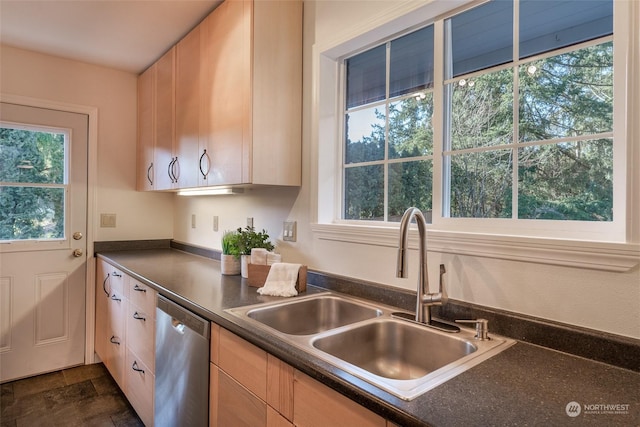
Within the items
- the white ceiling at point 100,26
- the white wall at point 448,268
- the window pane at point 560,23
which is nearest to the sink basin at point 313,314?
the white wall at point 448,268

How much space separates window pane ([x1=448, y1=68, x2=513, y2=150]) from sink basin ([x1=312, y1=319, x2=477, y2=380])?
71cm

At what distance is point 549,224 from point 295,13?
152 cm

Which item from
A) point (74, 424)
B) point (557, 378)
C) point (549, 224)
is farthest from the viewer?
point (74, 424)

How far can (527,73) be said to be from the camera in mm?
1232

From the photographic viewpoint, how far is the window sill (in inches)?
36.9

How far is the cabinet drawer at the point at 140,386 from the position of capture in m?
1.84

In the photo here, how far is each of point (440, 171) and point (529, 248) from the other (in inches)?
17.9

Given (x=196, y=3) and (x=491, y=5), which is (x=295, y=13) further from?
(x=491, y=5)

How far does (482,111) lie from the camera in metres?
1.35

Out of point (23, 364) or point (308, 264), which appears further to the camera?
point (23, 364)

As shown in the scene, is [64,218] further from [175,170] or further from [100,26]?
[100,26]

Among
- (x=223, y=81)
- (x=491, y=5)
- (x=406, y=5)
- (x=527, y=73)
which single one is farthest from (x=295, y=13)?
(x=527, y=73)

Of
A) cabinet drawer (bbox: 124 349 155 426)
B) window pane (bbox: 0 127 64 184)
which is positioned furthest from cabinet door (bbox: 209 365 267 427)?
window pane (bbox: 0 127 64 184)

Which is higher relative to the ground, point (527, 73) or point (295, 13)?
point (295, 13)
